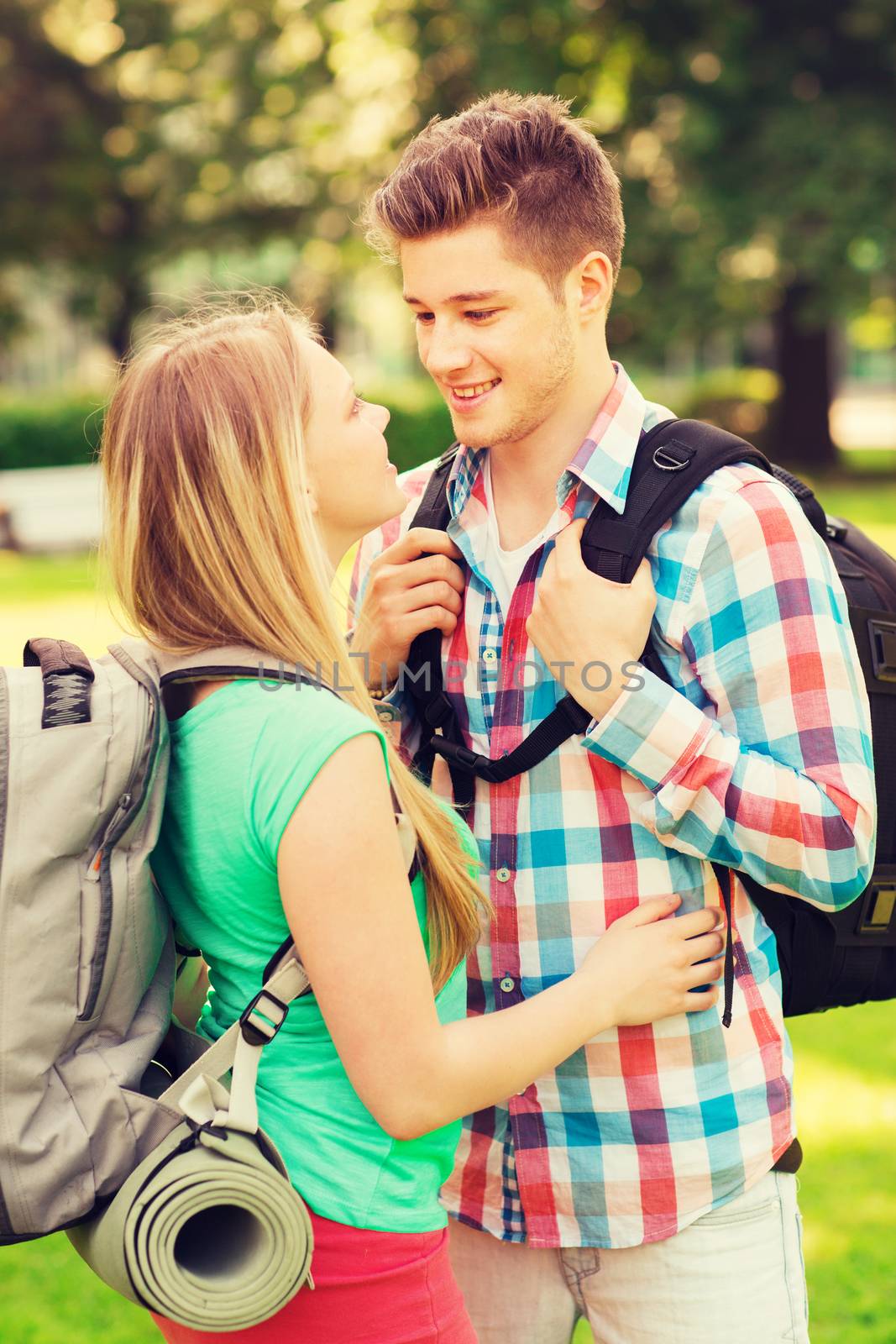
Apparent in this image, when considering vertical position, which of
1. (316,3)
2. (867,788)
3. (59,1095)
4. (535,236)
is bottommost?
(59,1095)

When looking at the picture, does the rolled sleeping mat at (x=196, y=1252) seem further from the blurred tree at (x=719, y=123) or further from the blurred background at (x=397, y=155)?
the blurred tree at (x=719, y=123)

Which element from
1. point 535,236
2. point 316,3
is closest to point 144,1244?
point 535,236

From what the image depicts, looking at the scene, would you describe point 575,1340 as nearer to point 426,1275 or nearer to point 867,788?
point 426,1275

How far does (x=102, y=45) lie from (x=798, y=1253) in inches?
1162

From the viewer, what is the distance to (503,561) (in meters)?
2.40

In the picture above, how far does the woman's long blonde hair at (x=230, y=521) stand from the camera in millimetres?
1860

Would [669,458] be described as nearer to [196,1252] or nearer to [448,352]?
[448,352]

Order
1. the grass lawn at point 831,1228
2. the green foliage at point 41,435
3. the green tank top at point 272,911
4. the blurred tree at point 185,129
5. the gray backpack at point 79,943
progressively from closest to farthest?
the gray backpack at point 79,943 → the green tank top at point 272,911 → the grass lawn at point 831,1228 → the green foliage at point 41,435 → the blurred tree at point 185,129

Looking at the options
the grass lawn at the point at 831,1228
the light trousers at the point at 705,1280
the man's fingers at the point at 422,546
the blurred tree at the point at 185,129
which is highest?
the blurred tree at the point at 185,129

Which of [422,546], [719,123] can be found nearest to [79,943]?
[422,546]

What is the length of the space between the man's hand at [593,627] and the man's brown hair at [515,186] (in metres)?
0.56

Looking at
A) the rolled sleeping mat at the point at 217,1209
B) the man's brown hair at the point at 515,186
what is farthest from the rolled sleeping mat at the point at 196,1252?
the man's brown hair at the point at 515,186

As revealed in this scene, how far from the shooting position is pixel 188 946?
2.00 metres

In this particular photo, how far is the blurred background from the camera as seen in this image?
62.6 feet
